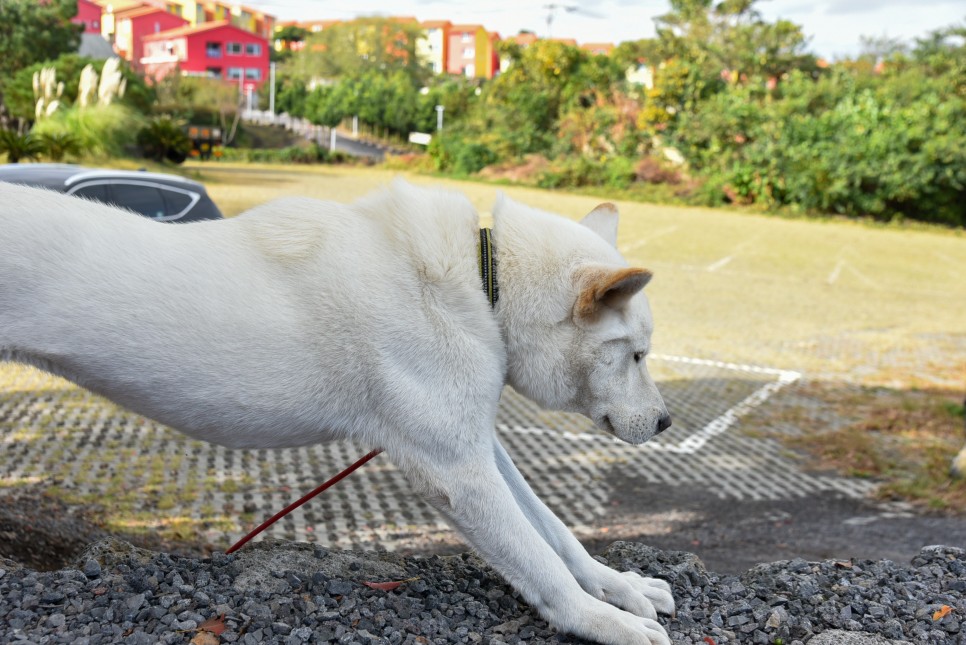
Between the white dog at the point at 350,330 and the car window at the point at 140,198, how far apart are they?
21.5ft

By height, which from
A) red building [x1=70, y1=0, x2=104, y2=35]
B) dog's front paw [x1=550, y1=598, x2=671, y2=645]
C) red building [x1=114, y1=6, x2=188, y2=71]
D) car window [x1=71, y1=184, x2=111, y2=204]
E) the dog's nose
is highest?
red building [x1=114, y1=6, x2=188, y2=71]

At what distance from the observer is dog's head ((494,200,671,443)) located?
303cm

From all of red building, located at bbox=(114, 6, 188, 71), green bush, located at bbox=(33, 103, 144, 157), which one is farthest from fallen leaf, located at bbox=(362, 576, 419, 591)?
red building, located at bbox=(114, 6, 188, 71)

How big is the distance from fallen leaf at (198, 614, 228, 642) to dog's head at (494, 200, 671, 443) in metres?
1.20

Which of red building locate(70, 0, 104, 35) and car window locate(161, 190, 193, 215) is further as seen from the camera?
red building locate(70, 0, 104, 35)

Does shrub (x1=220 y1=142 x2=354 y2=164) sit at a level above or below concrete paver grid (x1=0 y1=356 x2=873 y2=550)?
above

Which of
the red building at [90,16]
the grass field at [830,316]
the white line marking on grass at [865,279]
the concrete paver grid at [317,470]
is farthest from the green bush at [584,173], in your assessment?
the concrete paver grid at [317,470]

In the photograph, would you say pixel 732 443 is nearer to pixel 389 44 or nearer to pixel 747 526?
pixel 747 526

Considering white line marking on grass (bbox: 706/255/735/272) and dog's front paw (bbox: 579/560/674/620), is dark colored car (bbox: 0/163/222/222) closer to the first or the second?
dog's front paw (bbox: 579/560/674/620)

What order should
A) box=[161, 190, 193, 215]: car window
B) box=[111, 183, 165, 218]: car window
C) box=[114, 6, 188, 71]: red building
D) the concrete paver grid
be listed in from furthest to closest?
box=[114, 6, 188, 71]: red building, box=[161, 190, 193, 215]: car window, box=[111, 183, 165, 218]: car window, the concrete paver grid

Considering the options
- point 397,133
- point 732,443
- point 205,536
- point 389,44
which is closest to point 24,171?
point 205,536

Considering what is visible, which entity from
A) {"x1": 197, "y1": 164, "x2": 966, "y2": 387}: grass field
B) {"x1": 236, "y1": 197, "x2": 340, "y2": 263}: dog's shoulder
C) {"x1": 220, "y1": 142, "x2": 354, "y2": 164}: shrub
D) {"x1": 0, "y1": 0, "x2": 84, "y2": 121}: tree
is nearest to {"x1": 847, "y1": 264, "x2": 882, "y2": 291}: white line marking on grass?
{"x1": 197, "y1": 164, "x2": 966, "y2": 387}: grass field

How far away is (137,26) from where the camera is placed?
68750 mm

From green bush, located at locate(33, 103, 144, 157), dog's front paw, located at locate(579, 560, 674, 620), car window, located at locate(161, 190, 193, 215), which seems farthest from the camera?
green bush, located at locate(33, 103, 144, 157)
